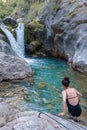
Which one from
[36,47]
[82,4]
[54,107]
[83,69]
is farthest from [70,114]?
[36,47]

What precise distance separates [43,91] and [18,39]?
12876mm

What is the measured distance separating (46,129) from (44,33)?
18589mm

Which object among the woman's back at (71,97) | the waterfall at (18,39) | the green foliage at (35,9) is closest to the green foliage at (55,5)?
the green foliage at (35,9)

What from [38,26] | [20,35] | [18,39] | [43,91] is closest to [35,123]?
[43,91]

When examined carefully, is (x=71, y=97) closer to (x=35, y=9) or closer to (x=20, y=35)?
(x=20, y=35)

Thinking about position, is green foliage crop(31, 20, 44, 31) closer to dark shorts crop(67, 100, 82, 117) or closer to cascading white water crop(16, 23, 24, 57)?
cascading white water crop(16, 23, 24, 57)

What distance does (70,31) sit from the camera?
19.2m

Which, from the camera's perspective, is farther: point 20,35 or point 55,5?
point 20,35

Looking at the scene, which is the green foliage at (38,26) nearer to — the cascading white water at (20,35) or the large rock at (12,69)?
the cascading white water at (20,35)

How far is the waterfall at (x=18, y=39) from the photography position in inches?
889

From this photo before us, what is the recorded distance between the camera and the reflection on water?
9.93m

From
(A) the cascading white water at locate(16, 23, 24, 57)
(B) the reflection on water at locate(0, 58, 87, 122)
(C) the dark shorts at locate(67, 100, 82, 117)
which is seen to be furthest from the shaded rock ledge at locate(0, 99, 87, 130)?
(A) the cascading white water at locate(16, 23, 24, 57)

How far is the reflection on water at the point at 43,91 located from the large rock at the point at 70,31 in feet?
4.04

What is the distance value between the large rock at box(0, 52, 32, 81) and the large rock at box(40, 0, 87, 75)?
11.5 feet
